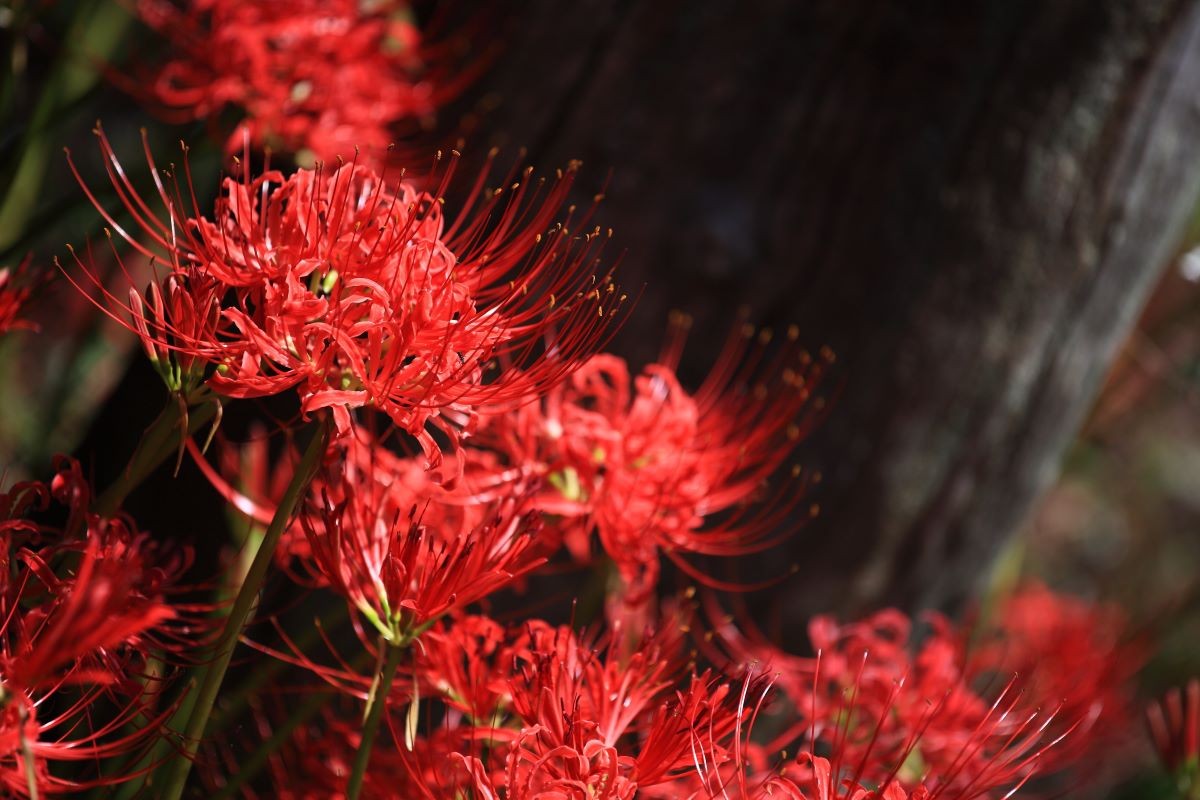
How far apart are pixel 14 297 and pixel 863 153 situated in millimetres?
673

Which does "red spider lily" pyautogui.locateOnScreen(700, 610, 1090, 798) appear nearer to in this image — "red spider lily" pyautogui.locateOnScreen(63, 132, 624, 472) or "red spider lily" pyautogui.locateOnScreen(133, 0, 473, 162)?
"red spider lily" pyautogui.locateOnScreen(63, 132, 624, 472)

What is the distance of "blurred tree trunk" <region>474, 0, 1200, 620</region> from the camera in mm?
937

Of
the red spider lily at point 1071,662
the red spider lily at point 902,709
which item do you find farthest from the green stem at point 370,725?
the red spider lily at point 1071,662

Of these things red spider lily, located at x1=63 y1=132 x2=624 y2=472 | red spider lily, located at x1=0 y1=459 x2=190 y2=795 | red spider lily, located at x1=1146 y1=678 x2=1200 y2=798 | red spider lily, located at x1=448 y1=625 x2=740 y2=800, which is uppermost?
red spider lily, located at x1=63 y1=132 x2=624 y2=472

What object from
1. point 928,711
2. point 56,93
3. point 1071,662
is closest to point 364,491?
point 928,711

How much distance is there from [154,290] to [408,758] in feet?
0.91

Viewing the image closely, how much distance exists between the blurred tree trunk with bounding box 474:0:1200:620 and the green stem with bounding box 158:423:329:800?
496 millimetres

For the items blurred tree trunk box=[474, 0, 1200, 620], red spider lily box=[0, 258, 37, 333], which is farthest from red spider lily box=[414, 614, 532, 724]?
blurred tree trunk box=[474, 0, 1200, 620]

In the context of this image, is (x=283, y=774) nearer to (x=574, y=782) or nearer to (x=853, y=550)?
(x=574, y=782)

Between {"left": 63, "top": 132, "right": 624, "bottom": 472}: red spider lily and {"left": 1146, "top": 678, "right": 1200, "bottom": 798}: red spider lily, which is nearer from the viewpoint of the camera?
{"left": 63, "top": 132, "right": 624, "bottom": 472}: red spider lily

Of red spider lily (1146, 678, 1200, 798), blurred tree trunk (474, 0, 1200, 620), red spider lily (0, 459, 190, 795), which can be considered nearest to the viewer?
red spider lily (0, 459, 190, 795)

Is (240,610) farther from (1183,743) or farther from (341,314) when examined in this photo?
(1183,743)

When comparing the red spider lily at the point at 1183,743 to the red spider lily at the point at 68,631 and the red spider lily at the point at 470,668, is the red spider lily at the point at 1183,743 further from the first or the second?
the red spider lily at the point at 68,631

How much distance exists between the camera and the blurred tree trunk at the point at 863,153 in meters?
0.94
